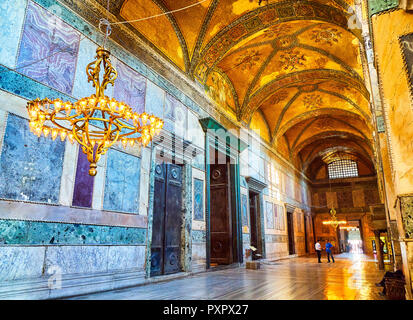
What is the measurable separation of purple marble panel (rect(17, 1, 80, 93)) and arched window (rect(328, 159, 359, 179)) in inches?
919

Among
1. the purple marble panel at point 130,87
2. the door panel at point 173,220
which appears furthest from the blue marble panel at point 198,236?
the purple marble panel at point 130,87

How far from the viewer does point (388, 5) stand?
9.58ft

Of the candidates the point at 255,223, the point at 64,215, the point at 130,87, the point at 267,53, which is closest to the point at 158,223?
the point at 64,215

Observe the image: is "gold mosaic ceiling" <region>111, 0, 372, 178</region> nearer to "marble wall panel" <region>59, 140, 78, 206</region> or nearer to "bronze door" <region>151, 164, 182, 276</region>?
"bronze door" <region>151, 164, 182, 276</region>

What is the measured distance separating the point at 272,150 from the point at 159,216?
9.56 m

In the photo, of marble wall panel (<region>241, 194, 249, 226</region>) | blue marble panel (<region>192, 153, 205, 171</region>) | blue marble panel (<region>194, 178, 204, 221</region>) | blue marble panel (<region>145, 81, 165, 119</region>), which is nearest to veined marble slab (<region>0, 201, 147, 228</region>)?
blue marble panel (<region>194, 178, 204, 221</region>)

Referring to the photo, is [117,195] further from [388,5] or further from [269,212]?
[269,212]

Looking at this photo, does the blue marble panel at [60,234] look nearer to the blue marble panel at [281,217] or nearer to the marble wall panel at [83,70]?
the marble wall panel at [83,70]

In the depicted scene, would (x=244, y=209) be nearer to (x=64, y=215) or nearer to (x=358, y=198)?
(x=64, y=215)

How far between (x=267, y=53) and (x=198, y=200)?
19.4 feet

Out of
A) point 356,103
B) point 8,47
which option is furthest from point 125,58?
point 356,103

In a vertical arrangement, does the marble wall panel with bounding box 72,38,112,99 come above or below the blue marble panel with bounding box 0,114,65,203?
above

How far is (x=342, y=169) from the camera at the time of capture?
78.7 feet

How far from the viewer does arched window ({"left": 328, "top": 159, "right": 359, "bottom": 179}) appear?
77.5 feet
